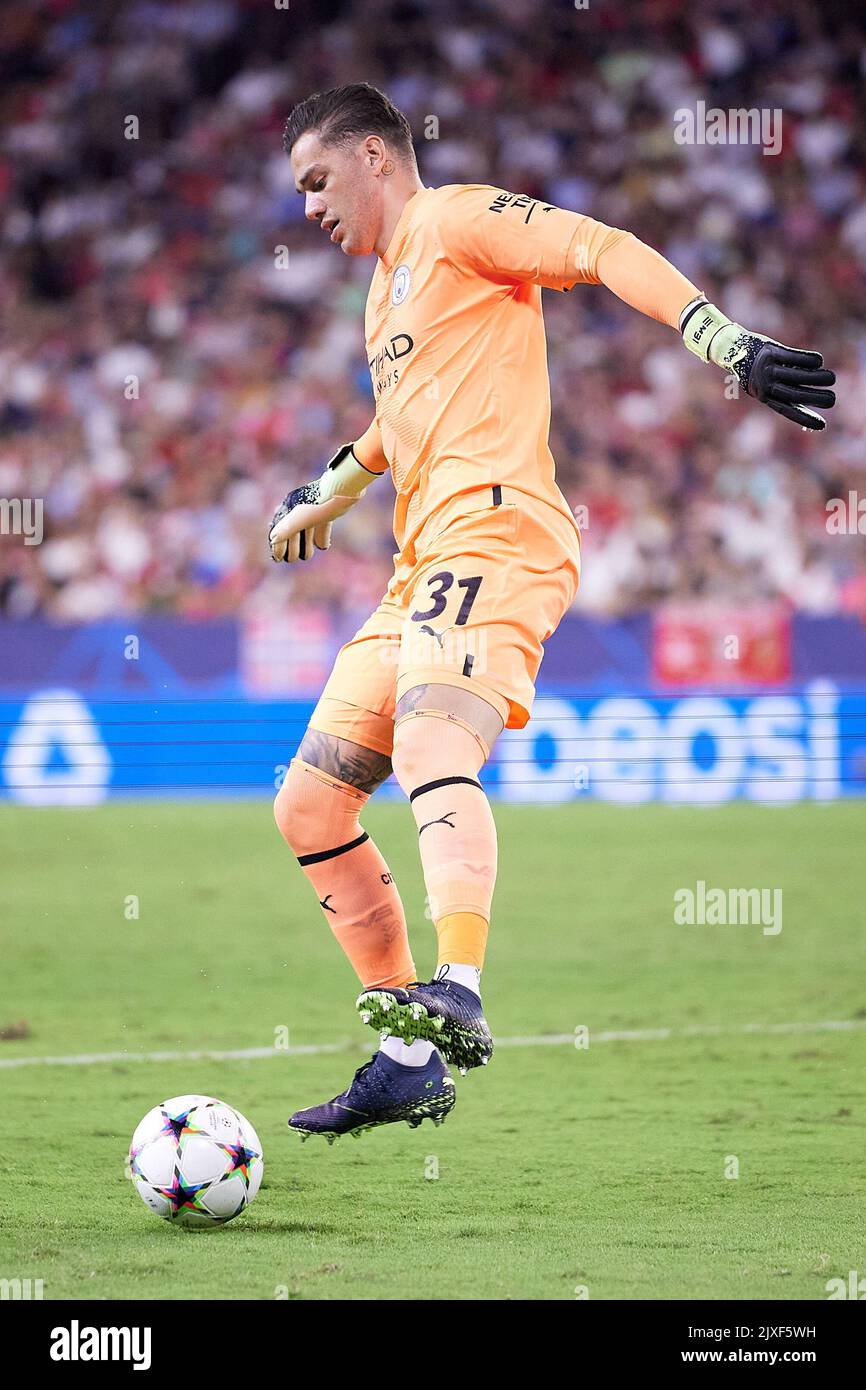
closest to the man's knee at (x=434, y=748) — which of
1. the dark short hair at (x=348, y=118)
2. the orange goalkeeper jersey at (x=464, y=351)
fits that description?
the orange goalkeeper jersey at (x=464, y=351)

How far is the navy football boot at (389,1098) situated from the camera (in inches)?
160

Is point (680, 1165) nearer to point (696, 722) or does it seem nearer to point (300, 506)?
point (300, 506)

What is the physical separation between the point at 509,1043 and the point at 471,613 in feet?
9.47

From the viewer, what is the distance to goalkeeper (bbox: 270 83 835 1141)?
12.6 ft

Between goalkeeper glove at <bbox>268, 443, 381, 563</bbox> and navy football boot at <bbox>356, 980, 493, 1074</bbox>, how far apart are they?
1.57 meters

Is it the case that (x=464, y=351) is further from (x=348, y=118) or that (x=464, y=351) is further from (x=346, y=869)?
(x=346, y=869)

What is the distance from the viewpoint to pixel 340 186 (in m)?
4.32

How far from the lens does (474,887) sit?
3.87m

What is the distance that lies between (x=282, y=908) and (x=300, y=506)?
500cm

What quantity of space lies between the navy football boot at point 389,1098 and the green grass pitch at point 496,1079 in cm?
24

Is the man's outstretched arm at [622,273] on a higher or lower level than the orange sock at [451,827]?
higher

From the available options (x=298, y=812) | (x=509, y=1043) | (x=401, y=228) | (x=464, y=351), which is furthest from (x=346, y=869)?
(x=509, y=1043)

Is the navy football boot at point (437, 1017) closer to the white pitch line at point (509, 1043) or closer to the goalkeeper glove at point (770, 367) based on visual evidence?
the goalkeeper glove at point (770, 367)

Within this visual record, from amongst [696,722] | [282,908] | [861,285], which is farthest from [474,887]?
[861,285]
